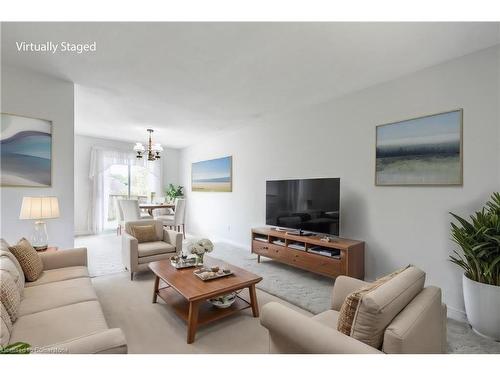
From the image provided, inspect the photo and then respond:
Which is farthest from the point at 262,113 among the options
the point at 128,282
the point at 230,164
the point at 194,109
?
the point at 128,282

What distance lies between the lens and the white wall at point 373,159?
90.7 inches

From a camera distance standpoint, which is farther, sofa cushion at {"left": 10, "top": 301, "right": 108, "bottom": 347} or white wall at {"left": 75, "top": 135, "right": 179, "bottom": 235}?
white wall at {"left": 75, "top": 135, "right": 179, "bottom": 235}

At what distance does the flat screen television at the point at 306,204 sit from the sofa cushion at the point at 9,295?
2978mm

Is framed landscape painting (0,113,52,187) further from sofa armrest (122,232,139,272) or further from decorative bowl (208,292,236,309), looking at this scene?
decorative bowl (208,292,236,309)

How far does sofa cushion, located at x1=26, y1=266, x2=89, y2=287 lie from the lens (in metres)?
2.16

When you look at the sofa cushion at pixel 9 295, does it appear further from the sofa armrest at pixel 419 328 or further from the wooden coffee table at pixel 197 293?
the sofa armrest at pixel 419 328

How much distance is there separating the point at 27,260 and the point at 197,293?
60.7 inches

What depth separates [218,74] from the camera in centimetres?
281

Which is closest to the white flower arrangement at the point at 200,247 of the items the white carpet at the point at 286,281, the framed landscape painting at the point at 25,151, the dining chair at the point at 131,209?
the white carpet at the point at 286,281

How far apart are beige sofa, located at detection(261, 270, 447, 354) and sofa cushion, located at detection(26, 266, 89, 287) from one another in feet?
6.39

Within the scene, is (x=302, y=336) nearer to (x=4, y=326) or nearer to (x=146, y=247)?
(x=4, y=326)

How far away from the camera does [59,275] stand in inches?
90.4

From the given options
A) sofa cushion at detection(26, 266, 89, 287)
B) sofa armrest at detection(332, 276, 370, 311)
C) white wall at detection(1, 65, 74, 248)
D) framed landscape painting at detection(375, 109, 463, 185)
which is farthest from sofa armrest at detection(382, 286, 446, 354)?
white wall at detection(1, 65, 74, 248)

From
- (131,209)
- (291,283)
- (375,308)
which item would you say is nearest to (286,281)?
(291,283)
